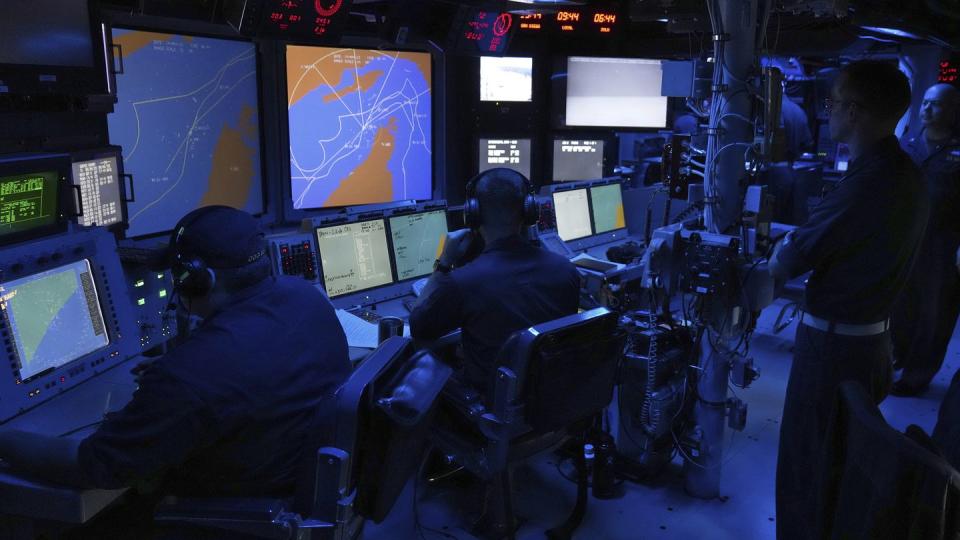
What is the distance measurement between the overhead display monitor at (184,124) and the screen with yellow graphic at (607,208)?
211cm

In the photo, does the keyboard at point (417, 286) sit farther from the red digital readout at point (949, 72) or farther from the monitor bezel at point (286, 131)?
the red digital readout at point (949, 72)

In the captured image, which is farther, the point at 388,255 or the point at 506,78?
the point at 506,78

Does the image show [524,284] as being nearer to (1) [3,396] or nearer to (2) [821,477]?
(2) [821,477]

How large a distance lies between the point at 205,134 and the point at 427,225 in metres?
1.70

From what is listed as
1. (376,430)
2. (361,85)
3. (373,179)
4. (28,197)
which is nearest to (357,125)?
(361,85)

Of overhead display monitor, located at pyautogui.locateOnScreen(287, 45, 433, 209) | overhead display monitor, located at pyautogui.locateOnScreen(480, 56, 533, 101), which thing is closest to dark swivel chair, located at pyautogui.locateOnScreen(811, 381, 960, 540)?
overhead display monitor, located at pyautogui.locateOnScreen(287, 45, 433, 209)

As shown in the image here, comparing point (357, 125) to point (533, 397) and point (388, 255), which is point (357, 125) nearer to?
point (388, 255)

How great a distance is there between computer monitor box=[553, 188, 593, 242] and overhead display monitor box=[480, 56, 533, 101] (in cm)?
180

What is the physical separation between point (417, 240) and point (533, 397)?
140 centimetres

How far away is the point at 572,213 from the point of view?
4520 millimetres

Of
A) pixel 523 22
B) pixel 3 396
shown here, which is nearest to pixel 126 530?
pixel 3 396

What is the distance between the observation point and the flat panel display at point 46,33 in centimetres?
285

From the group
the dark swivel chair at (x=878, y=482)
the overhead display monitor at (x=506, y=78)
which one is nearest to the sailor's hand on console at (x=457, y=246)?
the dark swivel chair at (x=878, y=482)

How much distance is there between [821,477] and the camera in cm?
164
